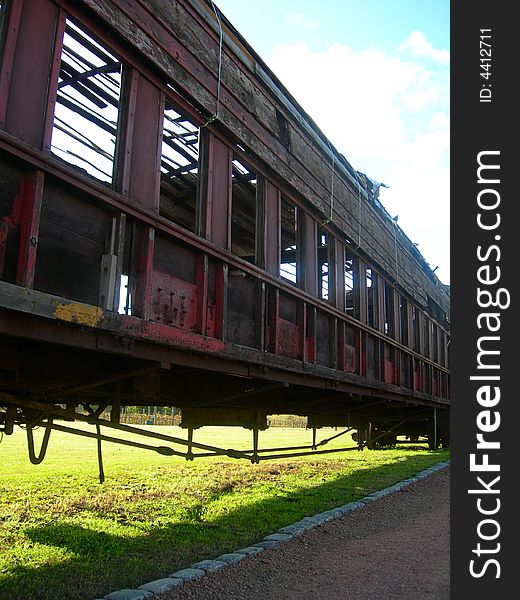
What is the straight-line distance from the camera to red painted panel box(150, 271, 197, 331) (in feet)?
13.6

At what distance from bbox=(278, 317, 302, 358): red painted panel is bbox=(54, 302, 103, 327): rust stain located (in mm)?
2654

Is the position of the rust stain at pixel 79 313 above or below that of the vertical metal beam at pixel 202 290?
below

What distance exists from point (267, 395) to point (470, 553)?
165 inches

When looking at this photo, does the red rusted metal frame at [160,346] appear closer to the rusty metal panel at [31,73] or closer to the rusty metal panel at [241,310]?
the rusty metal panel at [241,310]

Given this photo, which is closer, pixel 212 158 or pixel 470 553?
pixel 470 553

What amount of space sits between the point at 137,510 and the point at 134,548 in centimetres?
178

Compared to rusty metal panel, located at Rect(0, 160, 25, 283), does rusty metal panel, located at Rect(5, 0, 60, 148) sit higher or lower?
higher

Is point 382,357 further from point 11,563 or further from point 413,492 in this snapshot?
point 11,563

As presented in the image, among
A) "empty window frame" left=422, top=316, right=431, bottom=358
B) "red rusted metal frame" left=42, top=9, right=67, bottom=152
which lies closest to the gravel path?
"red rusted metal frame" left=42, top=9, right=67, bottom=152

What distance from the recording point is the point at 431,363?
510 inches

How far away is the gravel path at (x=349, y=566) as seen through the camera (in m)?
4.17

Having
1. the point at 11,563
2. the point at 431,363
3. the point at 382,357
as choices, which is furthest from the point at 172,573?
the point at 431,363

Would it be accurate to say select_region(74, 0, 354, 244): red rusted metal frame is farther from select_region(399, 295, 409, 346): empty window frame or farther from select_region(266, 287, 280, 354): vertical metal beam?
select_region(399, 295, 409, 346): empty window frame

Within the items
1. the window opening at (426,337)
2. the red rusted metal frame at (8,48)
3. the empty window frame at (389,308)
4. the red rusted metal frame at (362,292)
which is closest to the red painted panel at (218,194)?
the red rusted metal frame at (8,48)
